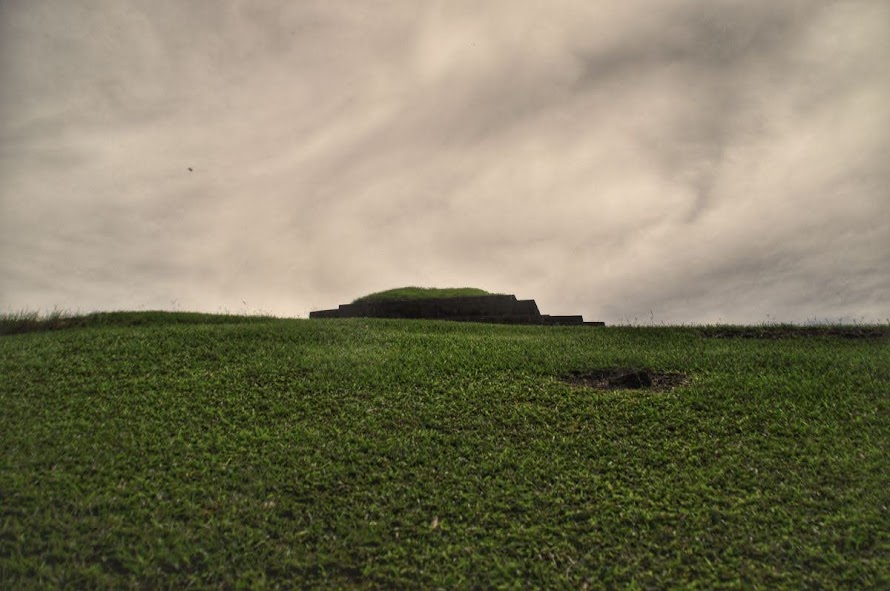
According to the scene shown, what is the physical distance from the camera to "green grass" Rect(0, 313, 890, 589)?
264 inches

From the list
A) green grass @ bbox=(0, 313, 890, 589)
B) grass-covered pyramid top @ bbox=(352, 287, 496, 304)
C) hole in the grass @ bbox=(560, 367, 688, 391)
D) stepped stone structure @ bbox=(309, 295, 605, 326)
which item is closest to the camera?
green grass @ bbox=(0, 313, 890, 589)

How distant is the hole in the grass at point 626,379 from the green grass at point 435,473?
15.5 inches

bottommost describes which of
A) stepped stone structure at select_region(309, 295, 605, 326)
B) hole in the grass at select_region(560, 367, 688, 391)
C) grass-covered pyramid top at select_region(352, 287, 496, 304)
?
hole in the grass at select_region(560, 367, 688, 391)

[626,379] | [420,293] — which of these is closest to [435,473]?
[626,379]

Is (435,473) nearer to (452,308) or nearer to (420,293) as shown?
(452,308)

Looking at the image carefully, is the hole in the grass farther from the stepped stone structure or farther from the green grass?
the stepped stone structure

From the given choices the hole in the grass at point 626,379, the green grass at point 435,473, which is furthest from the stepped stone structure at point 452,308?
the hole in the grass at point 626,379

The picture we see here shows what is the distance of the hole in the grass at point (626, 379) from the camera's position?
12.0m

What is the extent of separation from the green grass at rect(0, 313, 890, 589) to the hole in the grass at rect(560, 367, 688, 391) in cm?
39

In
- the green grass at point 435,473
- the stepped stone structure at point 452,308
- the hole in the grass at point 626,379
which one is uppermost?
the stepped stone structure at point 452,308

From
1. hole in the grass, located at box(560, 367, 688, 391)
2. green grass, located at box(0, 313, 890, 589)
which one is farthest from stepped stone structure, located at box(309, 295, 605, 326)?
hole in the grass, located at box(560, 367, 688, 391)

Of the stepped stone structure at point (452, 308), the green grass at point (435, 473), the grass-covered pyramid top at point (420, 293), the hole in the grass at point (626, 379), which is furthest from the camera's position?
the grass-covered pyramid top at point (420, 293)

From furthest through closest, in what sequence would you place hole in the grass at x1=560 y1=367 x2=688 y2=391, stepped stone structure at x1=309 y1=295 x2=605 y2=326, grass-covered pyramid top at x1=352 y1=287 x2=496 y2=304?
grass-covered pyramid top at x1=352 y1=287 x2=496 y2=304, stepped stone structure at x1=309 y1=295 x2=605 y2=326, hole in the grass at x1=560 y1=367 x2=688 y2=391

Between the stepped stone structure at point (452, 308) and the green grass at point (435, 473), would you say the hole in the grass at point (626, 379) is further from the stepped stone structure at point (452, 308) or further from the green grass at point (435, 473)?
the stepped stone structure at point (452, 308)
